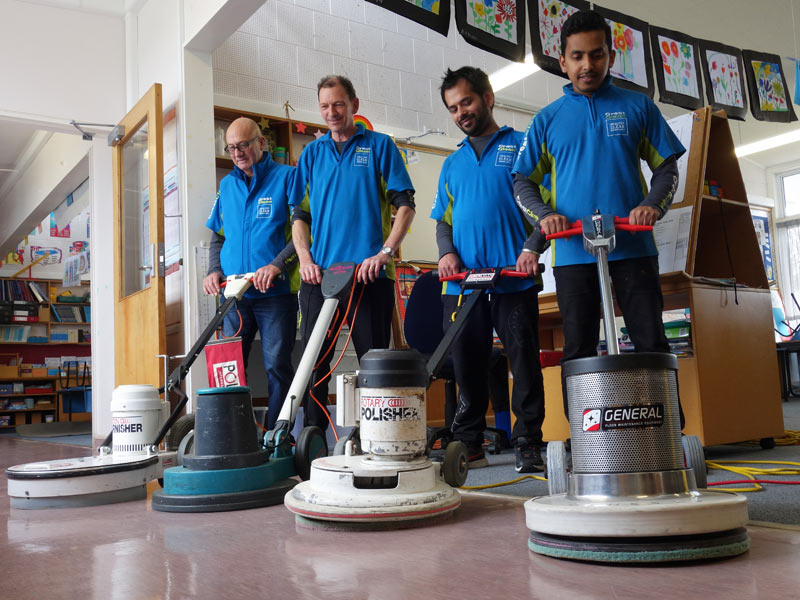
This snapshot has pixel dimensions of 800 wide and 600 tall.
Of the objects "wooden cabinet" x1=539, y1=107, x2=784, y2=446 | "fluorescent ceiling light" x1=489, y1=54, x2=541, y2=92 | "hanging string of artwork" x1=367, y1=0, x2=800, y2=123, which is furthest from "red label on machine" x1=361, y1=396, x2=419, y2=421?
"fluorescent ceiling light" x1=489, y1=54, x2=541, y2=92

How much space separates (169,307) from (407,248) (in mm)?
2244

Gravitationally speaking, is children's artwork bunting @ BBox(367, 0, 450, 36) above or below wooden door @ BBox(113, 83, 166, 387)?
above

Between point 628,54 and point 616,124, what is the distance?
268 cm

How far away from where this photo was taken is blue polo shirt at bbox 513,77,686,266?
7.70 feet

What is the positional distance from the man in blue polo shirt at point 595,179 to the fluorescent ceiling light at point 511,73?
181 inches

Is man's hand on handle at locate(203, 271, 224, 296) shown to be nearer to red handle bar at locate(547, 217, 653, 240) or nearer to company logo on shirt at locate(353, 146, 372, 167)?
company logo on shirt at locate(353, 146, 372, 167)

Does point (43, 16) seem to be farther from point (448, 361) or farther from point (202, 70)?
point (448, 361)

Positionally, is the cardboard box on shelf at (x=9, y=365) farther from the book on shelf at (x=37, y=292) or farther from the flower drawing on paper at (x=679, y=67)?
the flower drawing on paper at (x=679, y=67)

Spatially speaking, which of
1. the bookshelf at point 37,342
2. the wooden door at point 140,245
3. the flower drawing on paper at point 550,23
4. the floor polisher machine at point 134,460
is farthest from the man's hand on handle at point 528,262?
the bookshelf at point 37,342

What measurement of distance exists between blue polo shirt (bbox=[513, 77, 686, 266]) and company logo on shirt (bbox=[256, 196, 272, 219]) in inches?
58.2

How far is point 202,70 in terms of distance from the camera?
4695 mm

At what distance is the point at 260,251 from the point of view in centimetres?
355

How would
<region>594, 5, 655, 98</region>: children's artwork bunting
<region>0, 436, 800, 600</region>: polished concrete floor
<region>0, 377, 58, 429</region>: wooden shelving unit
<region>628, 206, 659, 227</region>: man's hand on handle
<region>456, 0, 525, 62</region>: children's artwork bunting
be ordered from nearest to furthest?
1. <region>0, 436, 800, 600</region>: polished concrete floor
2. <region>628, 206, 659, 227</region>: man's hand on handle
3. <region>456, 0, 525, 62</region>: children's artwork bunting
4. <region>594, 5, 655, 98</region>: children's artwork bunting
5. <region>0, 377, 58, 429</region>: wooden shelving unit

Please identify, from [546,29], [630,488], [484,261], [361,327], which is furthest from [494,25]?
[630,488]
